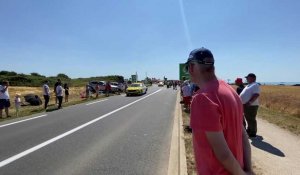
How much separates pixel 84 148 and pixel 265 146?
472cm

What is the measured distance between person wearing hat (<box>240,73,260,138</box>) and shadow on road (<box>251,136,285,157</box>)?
40 cm

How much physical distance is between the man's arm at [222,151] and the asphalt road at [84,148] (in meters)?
4.93

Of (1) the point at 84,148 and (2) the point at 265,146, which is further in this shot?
(1) the point at 84,148

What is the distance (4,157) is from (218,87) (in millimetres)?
7350

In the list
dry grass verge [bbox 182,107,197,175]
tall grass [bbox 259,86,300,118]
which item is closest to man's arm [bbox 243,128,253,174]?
dry grass verge [bbox 182,107,197,175]

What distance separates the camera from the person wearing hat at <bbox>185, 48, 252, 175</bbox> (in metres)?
2.55

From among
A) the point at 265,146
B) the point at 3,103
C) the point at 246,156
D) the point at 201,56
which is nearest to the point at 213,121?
the point at 201,56

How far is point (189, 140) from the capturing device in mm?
10641

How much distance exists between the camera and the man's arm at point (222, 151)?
8.34 ft

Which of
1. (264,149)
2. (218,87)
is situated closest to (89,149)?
(264,149)

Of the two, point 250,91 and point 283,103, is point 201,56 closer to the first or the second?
point 250,91

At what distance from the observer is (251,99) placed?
10.3 meters

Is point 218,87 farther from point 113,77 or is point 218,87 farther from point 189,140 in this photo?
point 113,77

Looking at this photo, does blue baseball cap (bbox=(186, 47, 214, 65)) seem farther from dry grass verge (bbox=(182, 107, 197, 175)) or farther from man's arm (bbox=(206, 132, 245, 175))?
dry grass verge (bbox=(182, 107, 197, 175))
